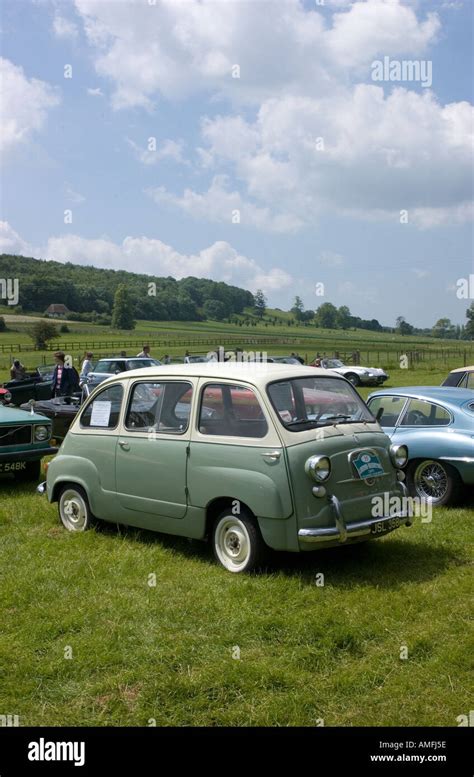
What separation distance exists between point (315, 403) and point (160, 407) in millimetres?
1534

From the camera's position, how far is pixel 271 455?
5871mm

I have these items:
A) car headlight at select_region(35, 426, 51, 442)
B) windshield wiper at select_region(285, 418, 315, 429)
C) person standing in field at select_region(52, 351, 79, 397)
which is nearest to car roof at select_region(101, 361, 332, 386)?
windshield wiper at select_region(285, 418, 315, 429)

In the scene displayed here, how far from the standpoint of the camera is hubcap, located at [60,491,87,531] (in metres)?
7.64

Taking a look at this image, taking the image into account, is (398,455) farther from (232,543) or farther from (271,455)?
(232,543)

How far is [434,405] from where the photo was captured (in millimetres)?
8898

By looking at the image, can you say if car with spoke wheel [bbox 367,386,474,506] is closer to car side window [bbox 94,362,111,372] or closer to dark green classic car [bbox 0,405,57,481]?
dark green classic car [bbox 0,405,57,481]

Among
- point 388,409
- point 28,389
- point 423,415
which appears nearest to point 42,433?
point 388,409

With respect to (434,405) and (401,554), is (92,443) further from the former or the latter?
(434,405)

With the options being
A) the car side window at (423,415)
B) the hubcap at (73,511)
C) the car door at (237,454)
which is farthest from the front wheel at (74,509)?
the car side window at (423,415)

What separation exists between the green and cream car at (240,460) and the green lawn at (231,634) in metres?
0.41

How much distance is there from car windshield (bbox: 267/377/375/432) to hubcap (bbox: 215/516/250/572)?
3.19 ft

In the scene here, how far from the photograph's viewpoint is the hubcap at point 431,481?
8.45m
